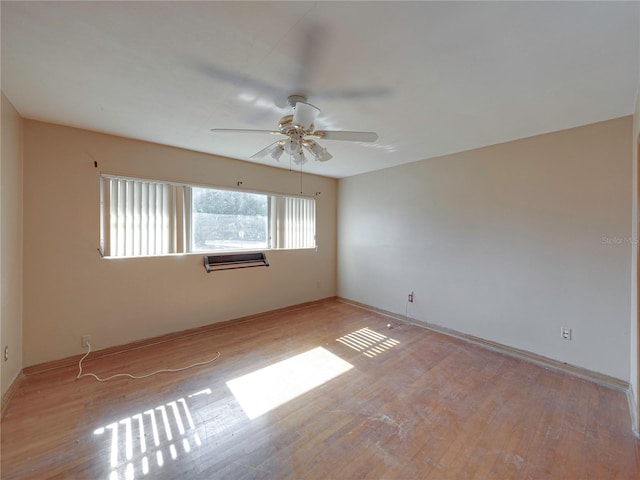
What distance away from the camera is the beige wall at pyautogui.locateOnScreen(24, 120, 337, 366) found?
2.45 meters

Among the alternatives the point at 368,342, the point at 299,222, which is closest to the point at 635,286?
the point at 368,342

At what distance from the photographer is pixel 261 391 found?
219 centimetres

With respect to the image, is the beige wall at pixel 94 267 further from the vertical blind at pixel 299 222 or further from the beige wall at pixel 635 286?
the beige wall at pixel 635 286

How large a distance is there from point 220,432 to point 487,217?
338 cm

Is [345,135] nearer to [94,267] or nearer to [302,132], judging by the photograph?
[302,132]

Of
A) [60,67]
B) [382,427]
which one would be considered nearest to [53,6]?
[60,67]

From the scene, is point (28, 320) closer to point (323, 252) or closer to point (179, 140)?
point (179, 140)

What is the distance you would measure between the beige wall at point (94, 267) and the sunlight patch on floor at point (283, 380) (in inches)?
56.8

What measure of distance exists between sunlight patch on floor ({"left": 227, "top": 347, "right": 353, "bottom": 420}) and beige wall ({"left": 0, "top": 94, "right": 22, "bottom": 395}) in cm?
179

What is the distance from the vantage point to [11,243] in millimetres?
2143

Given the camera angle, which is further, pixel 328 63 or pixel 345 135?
pixel 345 135

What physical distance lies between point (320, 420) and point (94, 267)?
274cm

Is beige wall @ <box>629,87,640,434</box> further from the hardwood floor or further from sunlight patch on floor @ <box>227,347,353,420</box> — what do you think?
sunlight patch on floor @ <box>227,347,353,420</box>

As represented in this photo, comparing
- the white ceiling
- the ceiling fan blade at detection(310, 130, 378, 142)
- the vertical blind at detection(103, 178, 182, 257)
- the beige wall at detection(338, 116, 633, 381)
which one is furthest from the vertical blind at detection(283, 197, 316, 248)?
the ceiling fan blade at detection(310, 130, 378, 142)
